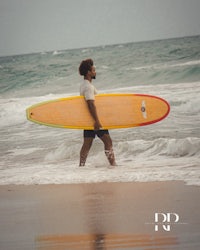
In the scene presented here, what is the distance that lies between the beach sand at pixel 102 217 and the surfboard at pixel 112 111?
0.74 meters

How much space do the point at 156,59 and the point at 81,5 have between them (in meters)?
2.03

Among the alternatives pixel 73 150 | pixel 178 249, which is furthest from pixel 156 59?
pixel 178 249

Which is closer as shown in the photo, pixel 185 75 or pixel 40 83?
pixel 185 75

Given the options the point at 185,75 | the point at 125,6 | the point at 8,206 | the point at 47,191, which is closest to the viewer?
the point at 8,206

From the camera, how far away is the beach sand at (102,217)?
199cm

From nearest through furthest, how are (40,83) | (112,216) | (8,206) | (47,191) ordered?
(112,216) → (8,206) → (47,191) → (40,83)

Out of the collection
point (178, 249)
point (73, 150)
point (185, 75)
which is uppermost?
point (185, 75)

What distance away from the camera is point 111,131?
4.30 meters

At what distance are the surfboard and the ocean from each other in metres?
0.29

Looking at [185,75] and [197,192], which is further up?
[185,75]

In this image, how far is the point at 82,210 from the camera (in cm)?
242

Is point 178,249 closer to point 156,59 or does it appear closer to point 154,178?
point 154,178

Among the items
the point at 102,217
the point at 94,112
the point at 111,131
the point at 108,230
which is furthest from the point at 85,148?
the point at 108,230

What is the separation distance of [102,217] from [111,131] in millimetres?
2059
